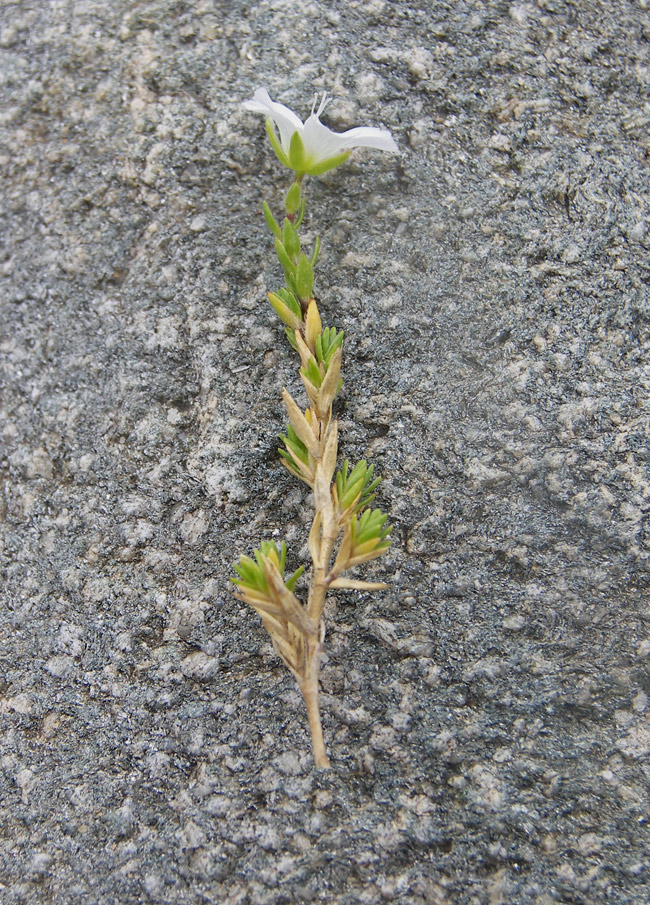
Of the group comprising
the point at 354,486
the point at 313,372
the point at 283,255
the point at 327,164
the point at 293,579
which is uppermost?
the point at 327,164

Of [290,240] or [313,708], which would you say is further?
[290,240]

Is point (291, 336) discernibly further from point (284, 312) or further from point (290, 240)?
point (290, 240)

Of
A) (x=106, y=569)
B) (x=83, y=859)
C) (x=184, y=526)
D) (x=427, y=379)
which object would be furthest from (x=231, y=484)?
(x=83, y=859)

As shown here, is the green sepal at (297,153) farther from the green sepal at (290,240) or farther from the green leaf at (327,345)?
the green leaf at (327,345)

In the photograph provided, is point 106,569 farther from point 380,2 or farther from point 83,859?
point 380,2

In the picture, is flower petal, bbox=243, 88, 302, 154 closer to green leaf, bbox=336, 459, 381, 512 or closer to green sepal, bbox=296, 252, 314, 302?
green sepal, bbox=296, 252, 314, 302

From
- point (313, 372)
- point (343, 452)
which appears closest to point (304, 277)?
point (313, 372)
